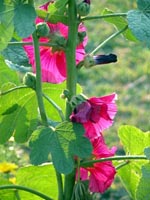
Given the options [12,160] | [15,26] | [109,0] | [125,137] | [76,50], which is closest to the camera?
[15,26]

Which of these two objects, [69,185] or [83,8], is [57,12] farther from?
[69,185]

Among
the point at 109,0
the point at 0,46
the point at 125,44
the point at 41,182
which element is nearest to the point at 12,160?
the point at 41,182

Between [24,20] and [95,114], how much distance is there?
229 millimetres

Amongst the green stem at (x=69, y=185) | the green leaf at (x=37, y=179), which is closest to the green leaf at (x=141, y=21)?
the green stem at (x=69, y=185)

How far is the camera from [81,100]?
1.33 meters

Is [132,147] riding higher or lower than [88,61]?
lower

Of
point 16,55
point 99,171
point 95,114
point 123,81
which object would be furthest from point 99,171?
point 123,81

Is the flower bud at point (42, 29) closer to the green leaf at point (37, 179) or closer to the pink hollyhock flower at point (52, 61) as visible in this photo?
the pink hollyhock flower at point (52, 61)

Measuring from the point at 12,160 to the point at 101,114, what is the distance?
4.39ft

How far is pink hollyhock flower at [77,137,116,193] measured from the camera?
142 cm

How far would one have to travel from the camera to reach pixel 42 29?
1307 millimetres

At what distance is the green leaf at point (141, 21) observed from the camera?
124 cm

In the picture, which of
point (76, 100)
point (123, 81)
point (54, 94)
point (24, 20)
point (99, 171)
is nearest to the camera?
point (24, 20)

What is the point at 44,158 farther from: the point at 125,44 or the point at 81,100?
the point at 125,44
